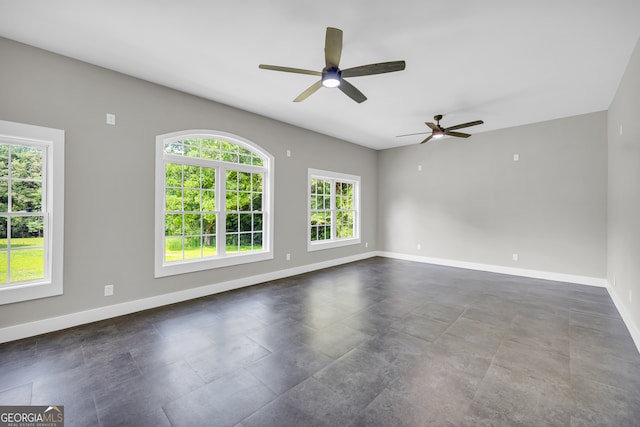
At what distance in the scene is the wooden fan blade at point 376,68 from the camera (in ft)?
8.38

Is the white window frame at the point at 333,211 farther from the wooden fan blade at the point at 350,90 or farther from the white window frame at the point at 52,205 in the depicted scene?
the white window frame at the point at 52,205

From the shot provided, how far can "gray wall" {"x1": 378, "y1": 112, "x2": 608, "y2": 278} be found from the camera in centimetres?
500

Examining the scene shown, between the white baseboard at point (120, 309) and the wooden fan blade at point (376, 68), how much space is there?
→ 3657 millimetres

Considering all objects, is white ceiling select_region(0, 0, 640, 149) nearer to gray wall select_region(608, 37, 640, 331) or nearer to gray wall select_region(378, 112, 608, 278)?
gray wall select_region(608, 37, 640, 331)

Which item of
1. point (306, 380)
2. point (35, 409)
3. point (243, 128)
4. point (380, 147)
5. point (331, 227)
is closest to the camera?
point (35, 409)

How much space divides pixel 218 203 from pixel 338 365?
3242 millimetres

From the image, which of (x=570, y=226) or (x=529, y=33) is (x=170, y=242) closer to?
(x=529, y=33)

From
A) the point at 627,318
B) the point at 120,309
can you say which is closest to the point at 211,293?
the point at 120,309

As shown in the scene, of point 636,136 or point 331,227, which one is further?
point 331,227

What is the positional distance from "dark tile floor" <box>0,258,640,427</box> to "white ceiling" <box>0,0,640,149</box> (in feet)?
10.1

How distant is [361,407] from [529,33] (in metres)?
3.66

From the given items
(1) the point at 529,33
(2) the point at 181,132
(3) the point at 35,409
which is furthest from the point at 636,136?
(3) the point at 35,409

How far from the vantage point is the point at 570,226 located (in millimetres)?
5172

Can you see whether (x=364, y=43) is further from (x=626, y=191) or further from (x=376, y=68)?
(x=626, y=191)
